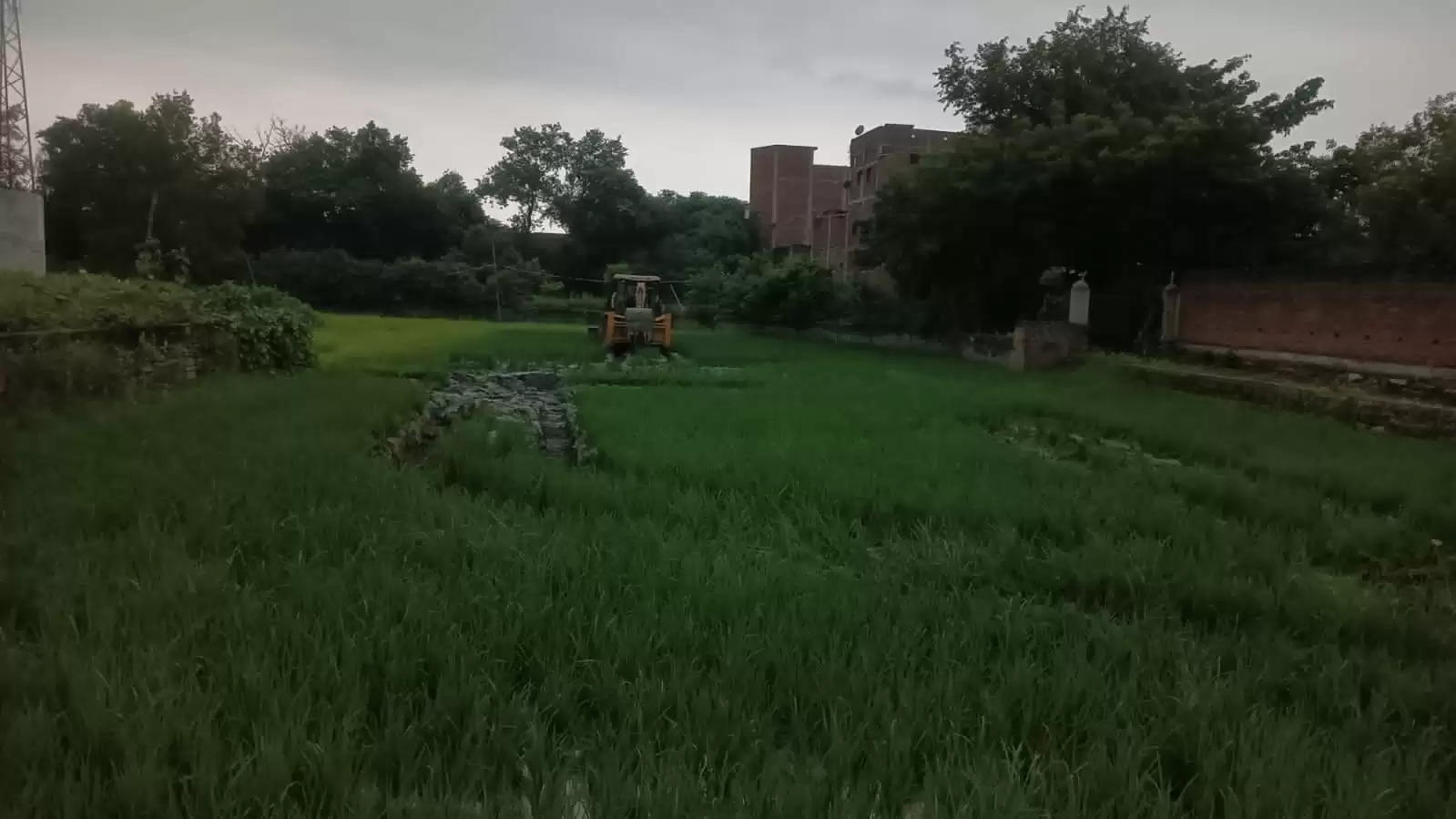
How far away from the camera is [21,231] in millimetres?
10430

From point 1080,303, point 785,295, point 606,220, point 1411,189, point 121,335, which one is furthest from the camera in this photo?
point 606,220

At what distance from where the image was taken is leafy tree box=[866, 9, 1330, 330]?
13.6m

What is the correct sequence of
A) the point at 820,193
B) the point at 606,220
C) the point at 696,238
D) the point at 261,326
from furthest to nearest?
the point at 820,193, the point at 696,238, the point at 606,220, the point at 261,326

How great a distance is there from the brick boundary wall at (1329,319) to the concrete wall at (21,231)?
14.0 metres

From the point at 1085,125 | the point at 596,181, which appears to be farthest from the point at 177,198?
the point at 1085,125

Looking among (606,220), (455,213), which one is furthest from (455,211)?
(606,220)

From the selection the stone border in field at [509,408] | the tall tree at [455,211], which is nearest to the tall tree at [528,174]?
the tall tree at [455,211]

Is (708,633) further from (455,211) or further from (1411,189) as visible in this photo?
(455,211)

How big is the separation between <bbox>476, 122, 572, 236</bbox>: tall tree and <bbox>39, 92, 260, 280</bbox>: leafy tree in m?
16.8

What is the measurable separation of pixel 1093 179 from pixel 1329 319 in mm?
4065

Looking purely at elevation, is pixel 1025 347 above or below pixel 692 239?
below

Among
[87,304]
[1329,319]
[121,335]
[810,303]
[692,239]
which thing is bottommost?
[121,335]

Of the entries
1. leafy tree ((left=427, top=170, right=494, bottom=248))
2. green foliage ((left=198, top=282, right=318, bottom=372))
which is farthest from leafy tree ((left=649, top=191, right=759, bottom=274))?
green foliage ((left=198, top=282, right=318, bottom=372))

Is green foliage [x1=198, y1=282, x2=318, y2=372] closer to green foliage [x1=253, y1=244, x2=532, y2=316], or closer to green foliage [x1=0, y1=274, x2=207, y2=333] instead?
green foliage [x1=0, y1=274, x2=207, y2=333]
